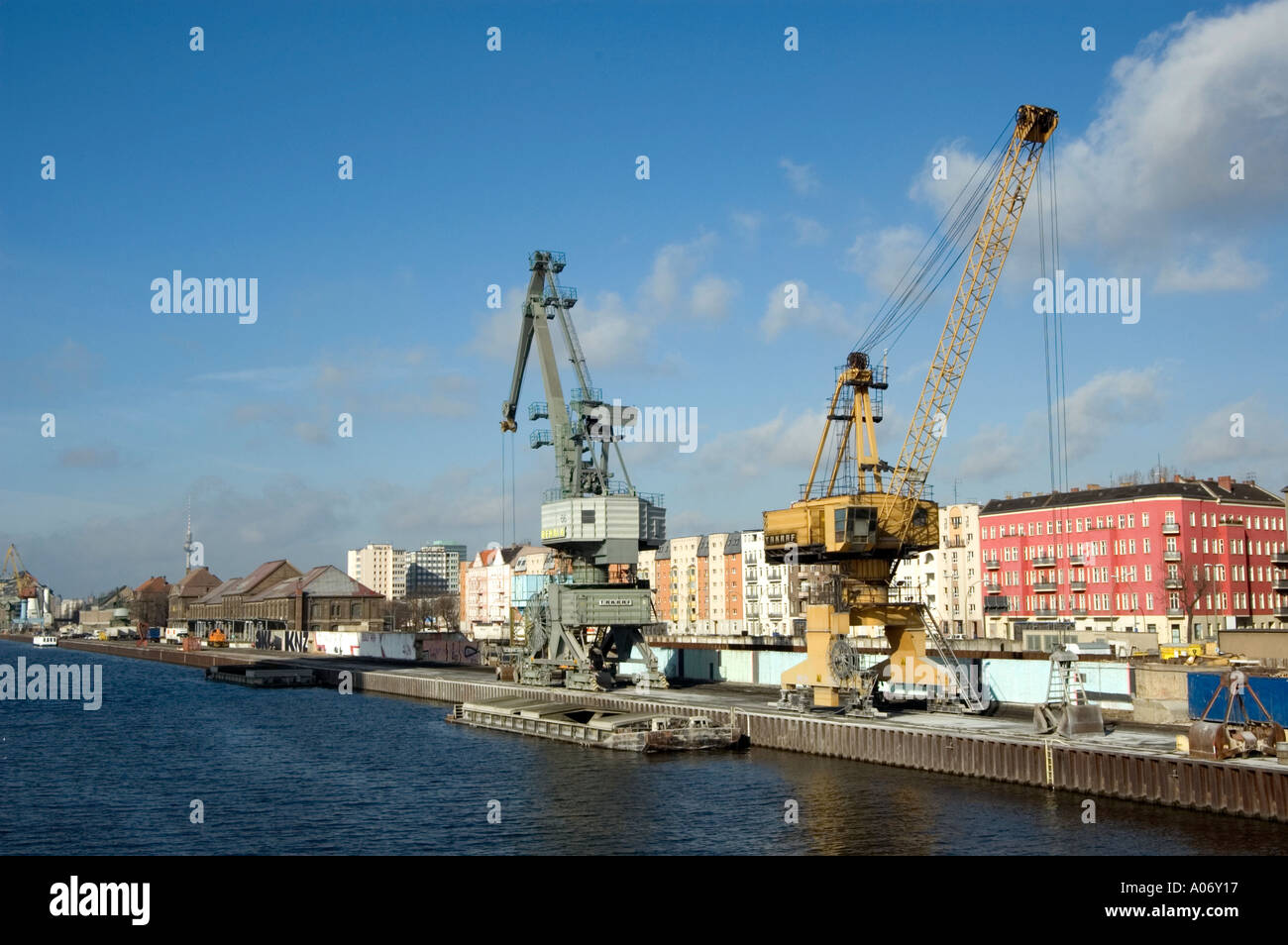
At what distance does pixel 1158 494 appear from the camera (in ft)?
370

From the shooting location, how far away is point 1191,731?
137ft

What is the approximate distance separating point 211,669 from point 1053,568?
101 m

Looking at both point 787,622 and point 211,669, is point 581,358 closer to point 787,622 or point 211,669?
point 211,669

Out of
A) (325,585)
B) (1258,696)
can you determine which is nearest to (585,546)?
(1258,696)

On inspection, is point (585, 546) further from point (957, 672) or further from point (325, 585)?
point (325, 585)

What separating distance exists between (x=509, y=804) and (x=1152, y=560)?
87093 millimetres

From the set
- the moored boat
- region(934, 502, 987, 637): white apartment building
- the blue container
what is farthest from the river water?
region(934, 502, 987, 637): white apartment building

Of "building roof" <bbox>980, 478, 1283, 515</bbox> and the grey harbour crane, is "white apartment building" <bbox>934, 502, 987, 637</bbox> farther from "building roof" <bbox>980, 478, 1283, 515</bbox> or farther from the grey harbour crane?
the grey harbour crane

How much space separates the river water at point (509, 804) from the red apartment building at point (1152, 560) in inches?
2734

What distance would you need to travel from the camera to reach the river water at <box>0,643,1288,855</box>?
37.6 meters

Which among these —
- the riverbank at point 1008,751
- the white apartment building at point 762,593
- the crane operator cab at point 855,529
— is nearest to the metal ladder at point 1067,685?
the riverbank at point 1008,751

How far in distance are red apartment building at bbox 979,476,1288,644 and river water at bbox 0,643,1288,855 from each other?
69442 millimetres

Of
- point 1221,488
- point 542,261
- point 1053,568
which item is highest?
point 542,261
